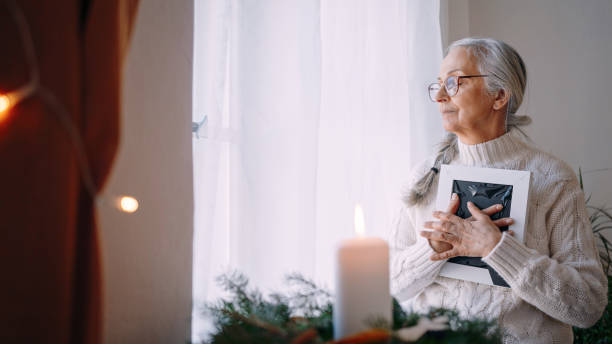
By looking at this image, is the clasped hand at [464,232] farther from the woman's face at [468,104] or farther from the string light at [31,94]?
the string light at [31,94]

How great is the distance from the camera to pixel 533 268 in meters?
1.05

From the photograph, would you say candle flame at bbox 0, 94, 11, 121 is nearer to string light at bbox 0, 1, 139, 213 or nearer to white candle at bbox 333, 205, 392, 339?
string light at bbox 0, 1, 139, 213

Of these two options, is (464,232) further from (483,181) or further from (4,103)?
(4,103)

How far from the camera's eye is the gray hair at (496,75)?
1255mm

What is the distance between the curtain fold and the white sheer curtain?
508mm

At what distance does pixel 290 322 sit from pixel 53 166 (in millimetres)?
394

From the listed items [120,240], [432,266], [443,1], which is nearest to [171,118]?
[120,240]

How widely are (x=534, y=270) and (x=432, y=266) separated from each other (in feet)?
0.76

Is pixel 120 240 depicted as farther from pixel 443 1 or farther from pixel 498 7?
pixel 498 7

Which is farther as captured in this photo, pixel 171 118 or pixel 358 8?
pixel 358 8

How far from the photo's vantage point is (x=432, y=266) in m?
1.16

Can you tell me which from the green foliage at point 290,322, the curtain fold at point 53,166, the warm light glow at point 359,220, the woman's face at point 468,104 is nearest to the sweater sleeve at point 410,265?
the woman's face at point 468,104

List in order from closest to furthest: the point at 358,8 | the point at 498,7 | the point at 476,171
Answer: the point at 476,171
the point at 358,8
the point at 498,7

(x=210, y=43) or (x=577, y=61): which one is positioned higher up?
(x=577, y=61)
